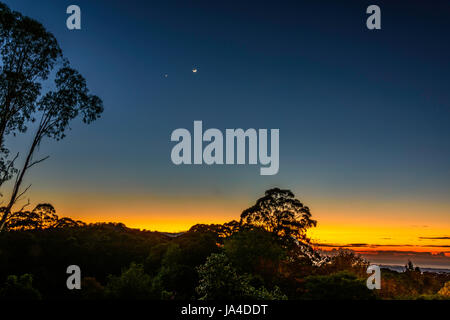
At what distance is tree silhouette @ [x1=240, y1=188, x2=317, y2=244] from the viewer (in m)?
36.2

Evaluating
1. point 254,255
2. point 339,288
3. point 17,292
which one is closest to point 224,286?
point 339,288

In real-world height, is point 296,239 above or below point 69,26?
below

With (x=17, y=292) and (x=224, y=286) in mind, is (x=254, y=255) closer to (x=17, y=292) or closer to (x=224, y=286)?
(x=224, y=286)

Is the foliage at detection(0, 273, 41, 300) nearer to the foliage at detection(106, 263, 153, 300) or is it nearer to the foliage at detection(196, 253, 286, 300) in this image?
the foliage at detection(106, 263, 153, 300)

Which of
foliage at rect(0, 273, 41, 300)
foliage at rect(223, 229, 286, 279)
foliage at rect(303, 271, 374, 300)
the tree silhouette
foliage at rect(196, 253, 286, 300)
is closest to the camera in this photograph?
foliage at rect(303, 271, 374, 300)

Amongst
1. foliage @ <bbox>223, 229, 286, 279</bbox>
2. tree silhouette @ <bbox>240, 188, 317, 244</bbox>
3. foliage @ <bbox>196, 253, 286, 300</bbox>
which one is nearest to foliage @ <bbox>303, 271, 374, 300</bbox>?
foliage @ <bbox>196, 253, 286, 300</bbox>

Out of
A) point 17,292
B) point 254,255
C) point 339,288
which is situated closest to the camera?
point 339,288

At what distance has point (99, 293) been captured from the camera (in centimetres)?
2703

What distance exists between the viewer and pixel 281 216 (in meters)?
36.3
